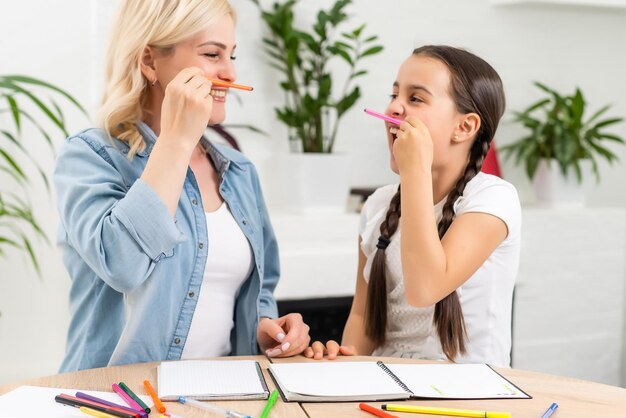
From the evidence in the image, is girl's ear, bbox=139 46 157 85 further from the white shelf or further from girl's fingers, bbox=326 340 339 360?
the white shelf

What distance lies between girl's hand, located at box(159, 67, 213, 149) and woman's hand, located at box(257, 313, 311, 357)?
14.5 inches

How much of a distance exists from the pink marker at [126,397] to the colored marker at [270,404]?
160 millimetres

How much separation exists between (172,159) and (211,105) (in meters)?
0.12

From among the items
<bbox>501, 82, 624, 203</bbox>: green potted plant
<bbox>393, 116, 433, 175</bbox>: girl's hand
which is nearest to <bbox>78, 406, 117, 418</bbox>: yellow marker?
<bbox>393, 116, 433, 175</bbox>: girl's hand

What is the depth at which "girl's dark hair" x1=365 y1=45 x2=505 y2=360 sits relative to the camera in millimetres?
Result: 1483

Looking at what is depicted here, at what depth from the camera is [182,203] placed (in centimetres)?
149

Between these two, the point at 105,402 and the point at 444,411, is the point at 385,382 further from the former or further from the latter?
the point at 105,402

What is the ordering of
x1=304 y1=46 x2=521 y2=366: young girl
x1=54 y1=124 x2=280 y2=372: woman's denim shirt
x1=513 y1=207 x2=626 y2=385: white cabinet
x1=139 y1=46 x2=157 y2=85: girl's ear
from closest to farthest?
x1=54 y1=124 x2=280 y2=372: woman's denim shirt → x1=304 y1=46 x2=521 y2=366: young girl → x1=139 y1=46 x2=157 y2=85: girl's ear → x1=513 y1=207 x2=626 y2=385: white cabinet

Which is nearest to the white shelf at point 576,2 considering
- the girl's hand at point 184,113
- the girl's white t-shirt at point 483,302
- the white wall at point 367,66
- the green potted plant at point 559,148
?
the white wall at point 367,66

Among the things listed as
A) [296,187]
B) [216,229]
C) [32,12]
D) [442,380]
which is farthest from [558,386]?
[32,12]

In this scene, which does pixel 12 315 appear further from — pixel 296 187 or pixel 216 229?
pixel 216 229

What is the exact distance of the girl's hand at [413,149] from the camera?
141cm

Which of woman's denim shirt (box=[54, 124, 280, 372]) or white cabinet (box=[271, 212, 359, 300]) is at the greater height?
woman's denim shirt (box=[54, 124, 280, 372])

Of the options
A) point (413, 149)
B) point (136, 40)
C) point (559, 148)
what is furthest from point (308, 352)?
point (559, 148)
